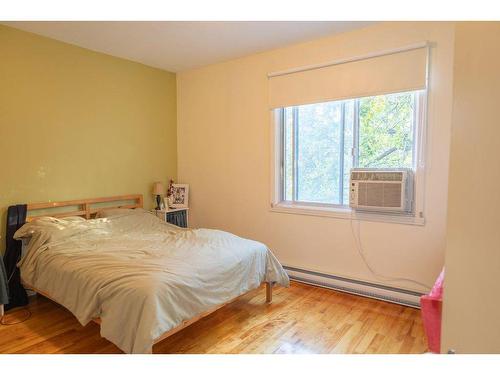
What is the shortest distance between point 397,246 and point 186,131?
115 inches

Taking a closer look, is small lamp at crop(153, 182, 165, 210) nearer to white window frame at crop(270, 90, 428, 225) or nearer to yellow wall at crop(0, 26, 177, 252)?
yellow wall at crop(0, 26, 177, 252)

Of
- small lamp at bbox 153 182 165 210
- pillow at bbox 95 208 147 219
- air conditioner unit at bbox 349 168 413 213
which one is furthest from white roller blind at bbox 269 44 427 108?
pillow at bbox 95 208 147 219

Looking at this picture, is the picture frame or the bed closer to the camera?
the bed

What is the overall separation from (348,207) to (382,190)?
441 mm

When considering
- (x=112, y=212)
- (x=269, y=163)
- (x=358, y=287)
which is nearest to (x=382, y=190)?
(x=358, y=287)

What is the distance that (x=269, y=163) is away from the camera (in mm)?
3461

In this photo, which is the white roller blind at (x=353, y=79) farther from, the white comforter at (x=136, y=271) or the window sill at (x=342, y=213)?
the white comforter at (x=136, y=271)

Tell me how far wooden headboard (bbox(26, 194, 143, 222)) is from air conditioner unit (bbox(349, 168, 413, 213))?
253cm

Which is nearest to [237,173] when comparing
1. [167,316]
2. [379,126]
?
[379,126]

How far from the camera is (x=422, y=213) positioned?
8.56 ft

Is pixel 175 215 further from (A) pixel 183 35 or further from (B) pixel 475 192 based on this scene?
(B) pixel 475 192

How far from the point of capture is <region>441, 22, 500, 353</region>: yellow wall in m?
0.62

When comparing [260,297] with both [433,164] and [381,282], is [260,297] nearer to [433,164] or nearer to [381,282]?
[381,282]

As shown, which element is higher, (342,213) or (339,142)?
(339,142)
